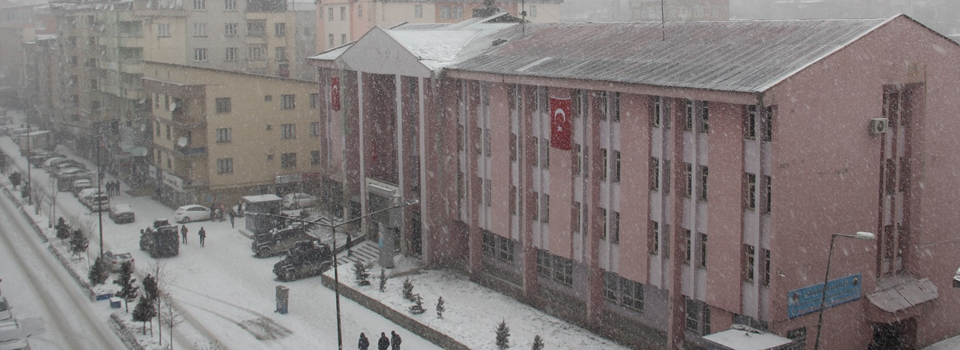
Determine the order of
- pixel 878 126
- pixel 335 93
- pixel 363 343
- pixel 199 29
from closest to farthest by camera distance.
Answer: pixel 878 126
pixel 363 343
pixel 335 93
pixel 199 29

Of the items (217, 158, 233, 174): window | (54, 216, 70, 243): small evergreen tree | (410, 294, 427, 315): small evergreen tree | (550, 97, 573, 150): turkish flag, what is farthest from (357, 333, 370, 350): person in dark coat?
(217, 158, 233, 174): window

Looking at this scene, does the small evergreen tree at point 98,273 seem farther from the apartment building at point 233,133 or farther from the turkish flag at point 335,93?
the apartment building at point 233,133

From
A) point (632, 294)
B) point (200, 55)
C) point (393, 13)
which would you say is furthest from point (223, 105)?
point (632, 294)

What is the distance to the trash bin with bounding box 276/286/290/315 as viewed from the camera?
1839 inches

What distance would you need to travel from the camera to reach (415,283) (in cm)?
5012

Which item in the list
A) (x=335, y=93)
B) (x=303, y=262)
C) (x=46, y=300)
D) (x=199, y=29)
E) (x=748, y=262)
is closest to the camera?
(x=748, y=262)

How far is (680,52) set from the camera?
3897 cm

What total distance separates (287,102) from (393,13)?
1854 centimetres

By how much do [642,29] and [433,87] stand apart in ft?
36.2

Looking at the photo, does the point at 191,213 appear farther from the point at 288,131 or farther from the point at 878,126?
the point at 878,126

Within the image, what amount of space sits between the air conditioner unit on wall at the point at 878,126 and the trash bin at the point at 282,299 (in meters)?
26.8

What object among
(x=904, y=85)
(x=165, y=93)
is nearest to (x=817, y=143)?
(x=904, y=85)

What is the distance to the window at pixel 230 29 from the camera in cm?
8718

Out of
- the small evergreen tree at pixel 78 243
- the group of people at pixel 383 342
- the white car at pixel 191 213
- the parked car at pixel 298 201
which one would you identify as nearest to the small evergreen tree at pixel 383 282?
the group of people at pixel 383 342
